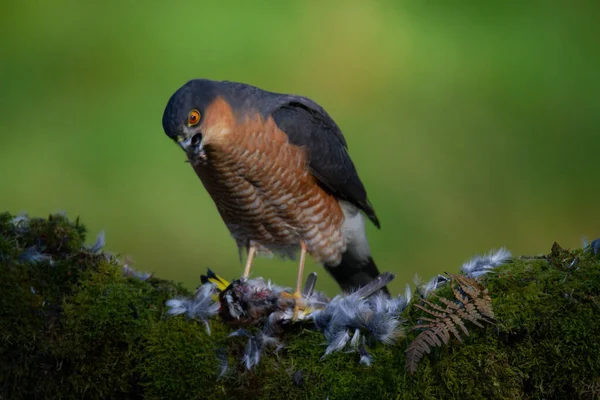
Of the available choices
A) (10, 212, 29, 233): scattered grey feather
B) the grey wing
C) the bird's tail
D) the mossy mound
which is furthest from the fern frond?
the bird's tail

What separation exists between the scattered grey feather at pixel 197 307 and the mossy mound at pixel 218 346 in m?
0.03

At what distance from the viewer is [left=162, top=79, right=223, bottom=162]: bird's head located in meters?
3.86

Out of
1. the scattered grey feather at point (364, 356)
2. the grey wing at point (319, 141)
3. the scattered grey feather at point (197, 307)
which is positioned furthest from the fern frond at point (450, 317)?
the grey wing at point (319, 141)

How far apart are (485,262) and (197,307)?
113 cm

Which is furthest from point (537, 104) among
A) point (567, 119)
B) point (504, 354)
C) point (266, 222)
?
point (504, 354)

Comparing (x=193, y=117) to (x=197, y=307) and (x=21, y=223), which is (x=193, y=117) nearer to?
(x=21, y=223)

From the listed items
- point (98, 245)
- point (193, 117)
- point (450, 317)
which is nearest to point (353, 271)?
point (193, 117)

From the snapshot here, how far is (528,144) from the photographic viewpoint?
8664mm

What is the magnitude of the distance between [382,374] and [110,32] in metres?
7.66

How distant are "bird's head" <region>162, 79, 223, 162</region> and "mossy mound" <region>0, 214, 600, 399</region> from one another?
0.77 metres

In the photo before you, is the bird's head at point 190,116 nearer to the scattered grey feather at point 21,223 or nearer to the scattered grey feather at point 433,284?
the scattered grey feather at point 21,223

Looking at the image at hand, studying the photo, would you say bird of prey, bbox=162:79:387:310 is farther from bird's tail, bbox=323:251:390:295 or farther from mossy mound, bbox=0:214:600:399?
mossy mound, bbox=0:214:600:399

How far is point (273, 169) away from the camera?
4355 millimetres

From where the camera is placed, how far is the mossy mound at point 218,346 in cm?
263
